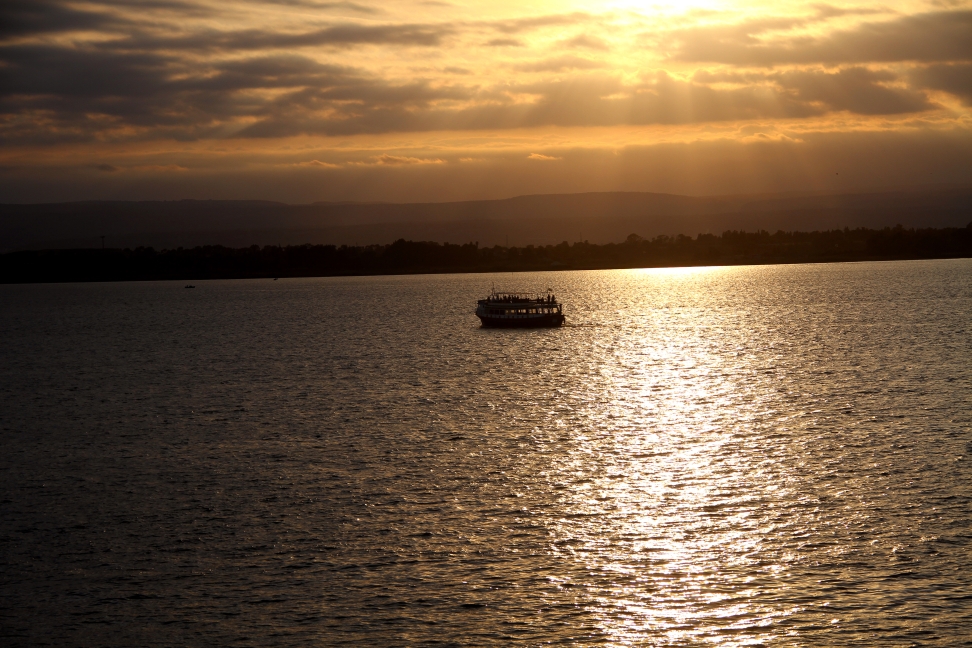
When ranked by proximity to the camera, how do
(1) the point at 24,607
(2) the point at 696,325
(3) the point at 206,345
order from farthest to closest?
(2) the point at 696,325 → (3) the point at 206,345 → (1) the point at 24,607

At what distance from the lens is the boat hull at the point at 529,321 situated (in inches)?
6289

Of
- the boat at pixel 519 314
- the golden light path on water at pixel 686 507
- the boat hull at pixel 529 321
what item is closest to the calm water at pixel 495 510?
the golden light path on water at pixel 686 507

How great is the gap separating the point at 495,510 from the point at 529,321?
117m

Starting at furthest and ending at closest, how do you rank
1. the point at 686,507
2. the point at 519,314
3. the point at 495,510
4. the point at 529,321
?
the point at 519,314 < the point at 529,321 < the point at 686,507 < the point at 495,510

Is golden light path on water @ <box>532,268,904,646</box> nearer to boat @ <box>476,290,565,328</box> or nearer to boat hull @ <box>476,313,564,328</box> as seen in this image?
boat hull @ <box>476,313,564,328</box>

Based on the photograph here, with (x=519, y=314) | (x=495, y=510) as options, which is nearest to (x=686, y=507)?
(x=495, y=510)

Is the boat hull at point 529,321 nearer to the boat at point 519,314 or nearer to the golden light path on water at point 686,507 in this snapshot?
the boat at point 519,314

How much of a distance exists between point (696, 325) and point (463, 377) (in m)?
81.8

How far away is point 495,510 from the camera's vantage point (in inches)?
1730

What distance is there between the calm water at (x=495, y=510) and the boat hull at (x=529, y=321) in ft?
209

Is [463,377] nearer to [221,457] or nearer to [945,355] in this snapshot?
[221,457]

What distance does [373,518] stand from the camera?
4278 cm

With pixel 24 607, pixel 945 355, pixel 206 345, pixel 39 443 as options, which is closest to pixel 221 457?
pixel 39 443

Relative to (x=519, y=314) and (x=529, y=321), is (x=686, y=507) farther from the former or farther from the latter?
(x=519, y=314)
